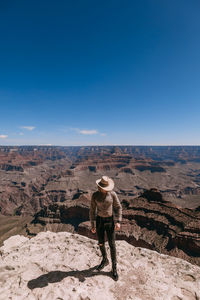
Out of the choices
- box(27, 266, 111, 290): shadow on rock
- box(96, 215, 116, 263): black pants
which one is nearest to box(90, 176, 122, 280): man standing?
box(96, 215, 116, 263): black pants

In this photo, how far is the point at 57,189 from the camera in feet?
377

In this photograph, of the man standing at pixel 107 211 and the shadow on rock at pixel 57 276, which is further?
the man standing at pixel 107 211

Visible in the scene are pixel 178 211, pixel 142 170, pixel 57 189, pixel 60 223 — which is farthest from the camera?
pixel 142 170

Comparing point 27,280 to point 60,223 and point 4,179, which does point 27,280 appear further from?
point 4,179

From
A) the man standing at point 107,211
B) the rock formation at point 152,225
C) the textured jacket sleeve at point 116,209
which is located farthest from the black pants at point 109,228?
the rock formation at point 152,225

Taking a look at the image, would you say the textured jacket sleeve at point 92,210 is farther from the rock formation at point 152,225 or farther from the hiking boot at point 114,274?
the rock formation at point 152,225

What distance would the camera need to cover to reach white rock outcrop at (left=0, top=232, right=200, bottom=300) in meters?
3.85

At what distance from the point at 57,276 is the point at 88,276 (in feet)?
3.00

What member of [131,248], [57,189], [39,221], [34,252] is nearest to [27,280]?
[34,252]

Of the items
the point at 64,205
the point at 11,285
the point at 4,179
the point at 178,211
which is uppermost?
the point at 11,285

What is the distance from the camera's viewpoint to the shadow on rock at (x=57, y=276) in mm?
4212

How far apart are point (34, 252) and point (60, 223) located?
2213 inches

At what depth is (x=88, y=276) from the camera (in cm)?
443

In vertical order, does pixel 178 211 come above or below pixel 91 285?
below
